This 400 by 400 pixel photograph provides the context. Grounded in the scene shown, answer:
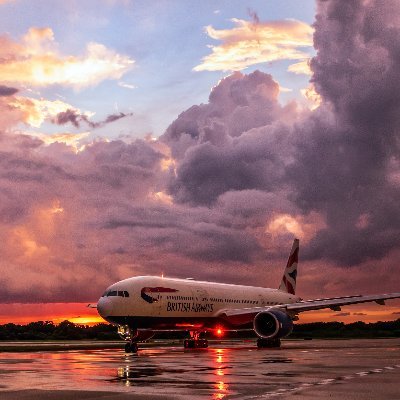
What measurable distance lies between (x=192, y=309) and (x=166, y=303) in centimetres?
375

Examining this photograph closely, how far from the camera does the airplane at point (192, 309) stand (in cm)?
4225

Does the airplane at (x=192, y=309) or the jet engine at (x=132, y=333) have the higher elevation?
the airplane at (x=192, y=309)

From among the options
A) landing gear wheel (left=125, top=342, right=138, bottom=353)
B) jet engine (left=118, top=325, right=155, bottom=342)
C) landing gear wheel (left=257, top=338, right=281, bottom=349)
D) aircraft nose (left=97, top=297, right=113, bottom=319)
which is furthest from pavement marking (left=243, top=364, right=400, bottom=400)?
landing gear wheel (left=257, top=338, right=281, bottom=349)

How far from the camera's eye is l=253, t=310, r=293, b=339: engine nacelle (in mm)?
46406

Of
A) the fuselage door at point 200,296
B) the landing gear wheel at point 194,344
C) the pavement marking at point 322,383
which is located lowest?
the pavement marking at point 322,383

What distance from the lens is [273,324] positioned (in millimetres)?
47125

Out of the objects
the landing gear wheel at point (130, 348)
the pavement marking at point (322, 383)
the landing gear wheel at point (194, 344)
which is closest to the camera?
the pavement marking at point (322, 383)

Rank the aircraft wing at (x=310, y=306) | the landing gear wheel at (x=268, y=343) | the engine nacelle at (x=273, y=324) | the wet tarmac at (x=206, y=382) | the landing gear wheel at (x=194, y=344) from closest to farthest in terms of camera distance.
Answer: the wet tarmac at (x=206, y=382)
the engine nacelle at (x=273, y=324)
the landing gear wheel at (x=194, y=344)
the landing gear wheel at (x=268, y=343)
the aircraft wing at (x=310, y=306)

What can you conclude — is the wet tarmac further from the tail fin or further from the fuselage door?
the tail fin

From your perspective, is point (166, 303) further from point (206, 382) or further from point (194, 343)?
point (206, 382)

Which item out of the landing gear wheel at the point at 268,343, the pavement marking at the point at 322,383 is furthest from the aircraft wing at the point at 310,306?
the pavement marking at the point at 322,383

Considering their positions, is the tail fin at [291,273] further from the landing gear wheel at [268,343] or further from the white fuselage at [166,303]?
the landing gear wheel at [268,343]

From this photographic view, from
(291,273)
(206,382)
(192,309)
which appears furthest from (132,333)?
(291,273)

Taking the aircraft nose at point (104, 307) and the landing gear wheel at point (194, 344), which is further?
the landing gear wheel at point (194, 344)
